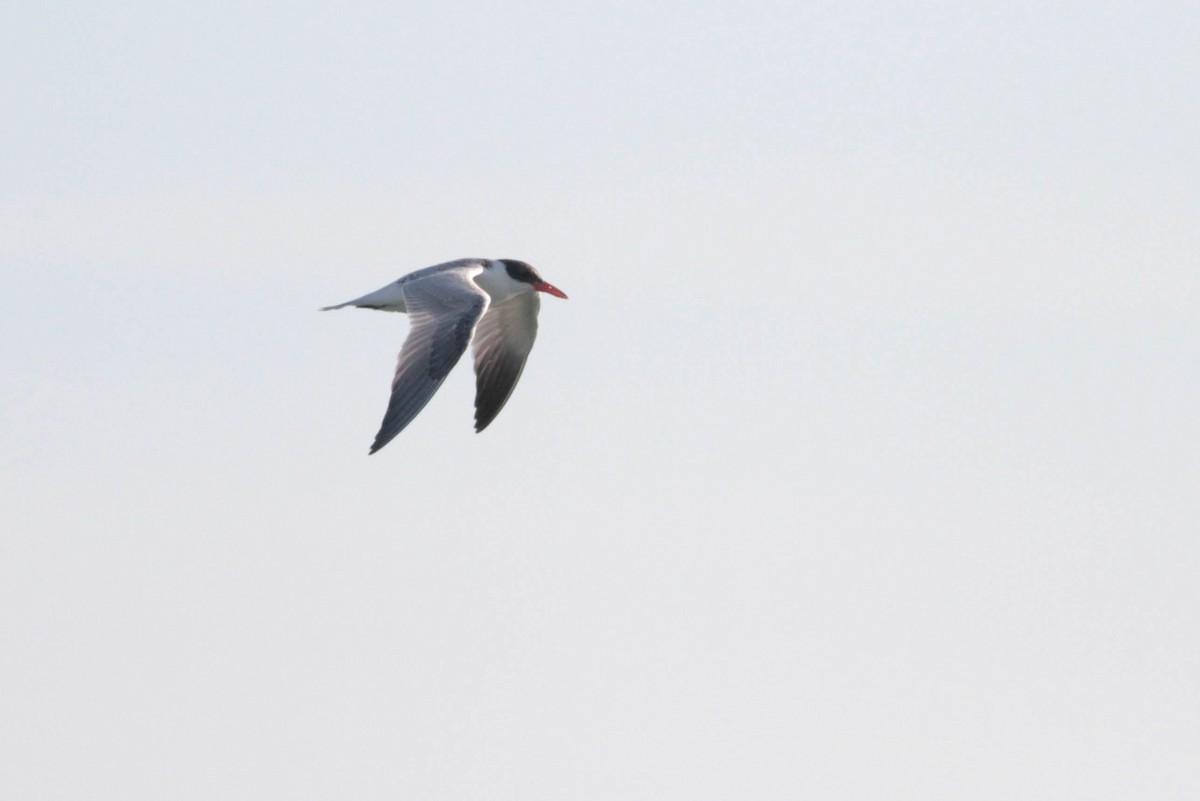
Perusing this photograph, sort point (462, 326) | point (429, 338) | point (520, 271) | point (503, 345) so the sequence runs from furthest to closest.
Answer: point (503, 345), point (520, 271), point (462, 326), point (429, 338)

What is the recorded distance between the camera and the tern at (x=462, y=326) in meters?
30.3

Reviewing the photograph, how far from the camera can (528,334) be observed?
38.1m

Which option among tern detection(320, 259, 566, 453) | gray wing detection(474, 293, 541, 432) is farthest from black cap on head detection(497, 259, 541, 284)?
gray wing detection(474, 293, 541, 432)

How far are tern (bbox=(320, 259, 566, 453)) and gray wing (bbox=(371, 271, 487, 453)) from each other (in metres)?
0.01

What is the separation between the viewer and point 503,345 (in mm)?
38000

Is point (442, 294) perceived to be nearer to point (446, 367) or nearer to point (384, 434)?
point (446, 367)

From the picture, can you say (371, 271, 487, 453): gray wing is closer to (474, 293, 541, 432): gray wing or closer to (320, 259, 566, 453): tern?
(320, 259, 566, 453): tern

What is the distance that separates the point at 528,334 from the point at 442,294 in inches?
185

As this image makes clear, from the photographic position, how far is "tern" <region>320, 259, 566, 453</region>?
3031cm

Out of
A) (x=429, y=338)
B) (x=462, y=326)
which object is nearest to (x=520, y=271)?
(x=462, y=326)

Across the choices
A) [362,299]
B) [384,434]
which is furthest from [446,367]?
[362,299]

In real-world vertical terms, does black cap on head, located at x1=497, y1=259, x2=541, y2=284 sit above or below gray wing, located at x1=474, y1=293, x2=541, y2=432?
above

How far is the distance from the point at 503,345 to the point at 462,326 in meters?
6.01

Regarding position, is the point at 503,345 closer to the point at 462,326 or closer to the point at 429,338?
the point at 462,326
